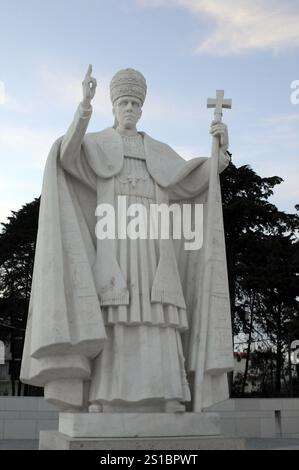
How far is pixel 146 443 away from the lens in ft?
19.9

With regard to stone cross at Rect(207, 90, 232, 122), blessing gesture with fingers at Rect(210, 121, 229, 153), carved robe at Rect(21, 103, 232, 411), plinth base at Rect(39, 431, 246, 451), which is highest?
stone cross at Rect(207, 90, 232, 122)

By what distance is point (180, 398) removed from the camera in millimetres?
6781

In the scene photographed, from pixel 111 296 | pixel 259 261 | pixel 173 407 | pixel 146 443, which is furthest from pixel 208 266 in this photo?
pixel 259 261

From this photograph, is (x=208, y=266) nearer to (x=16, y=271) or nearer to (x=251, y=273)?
(x=251, y=273)

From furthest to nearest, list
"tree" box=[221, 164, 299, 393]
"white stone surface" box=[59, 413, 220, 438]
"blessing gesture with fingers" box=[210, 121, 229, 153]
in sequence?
1. "tree" box=[221, 164, 299, 393]
2. "blessing gesture with fingers" box=[210, 121, 229, 153]
3. "white stone surface" box=[59, 413, 220, 438]

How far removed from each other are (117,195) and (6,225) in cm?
2493

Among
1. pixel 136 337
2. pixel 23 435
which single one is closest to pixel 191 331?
pixel 136 337

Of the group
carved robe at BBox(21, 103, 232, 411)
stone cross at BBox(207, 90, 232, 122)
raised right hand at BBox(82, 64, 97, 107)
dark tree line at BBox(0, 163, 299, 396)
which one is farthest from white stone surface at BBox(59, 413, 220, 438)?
dark tree line at BBox(0, 163, 299, 396)

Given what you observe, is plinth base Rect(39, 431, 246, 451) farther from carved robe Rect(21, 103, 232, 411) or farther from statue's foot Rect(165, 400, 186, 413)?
carved robe Rect(21, 103, 232, 411)

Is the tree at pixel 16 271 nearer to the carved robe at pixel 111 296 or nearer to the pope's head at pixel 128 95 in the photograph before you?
the pope's head at pixel 128 95

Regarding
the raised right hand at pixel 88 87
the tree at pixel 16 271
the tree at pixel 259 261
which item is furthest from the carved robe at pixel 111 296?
the tree at pixel 16 271

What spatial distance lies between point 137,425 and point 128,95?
4.23 meters

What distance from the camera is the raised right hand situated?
22.8 ft

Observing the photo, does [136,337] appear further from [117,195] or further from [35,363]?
[117,195]
